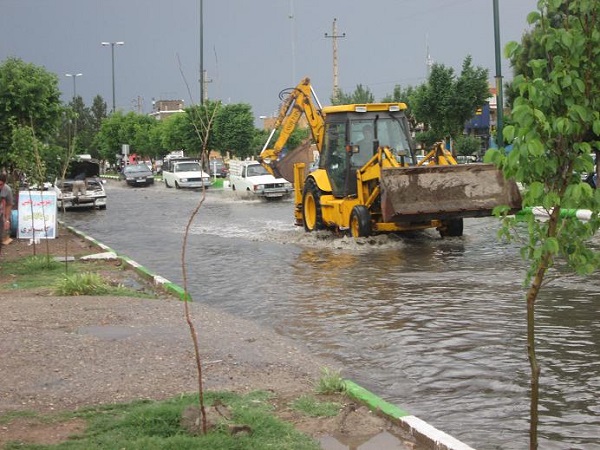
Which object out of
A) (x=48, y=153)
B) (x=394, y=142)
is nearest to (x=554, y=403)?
(x=394, y=142)

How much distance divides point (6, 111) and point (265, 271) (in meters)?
11.3

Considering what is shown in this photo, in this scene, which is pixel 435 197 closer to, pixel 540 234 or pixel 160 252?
pixel 160 252

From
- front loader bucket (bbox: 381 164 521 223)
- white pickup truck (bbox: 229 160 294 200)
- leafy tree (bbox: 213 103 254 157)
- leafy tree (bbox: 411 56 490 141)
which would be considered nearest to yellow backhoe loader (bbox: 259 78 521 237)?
front loader bucket (bbox: 381 164 521 223)

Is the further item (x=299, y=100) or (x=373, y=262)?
(x=299, y=100)

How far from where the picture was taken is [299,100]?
2338 cm

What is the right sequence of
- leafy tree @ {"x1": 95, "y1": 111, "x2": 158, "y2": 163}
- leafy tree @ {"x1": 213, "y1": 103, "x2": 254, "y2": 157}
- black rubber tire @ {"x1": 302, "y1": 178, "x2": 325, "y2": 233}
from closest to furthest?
black rubber tire @ {"x1": 302, "y1": 178, "x2": 325, "y2": 233}, leafy tree @ {"x1": 213, "y1": 103, "x2": 254, "y2": 157}, leafy tree @ {"x1": 95, "y1": 111, "x2": 158, "y2": 163}

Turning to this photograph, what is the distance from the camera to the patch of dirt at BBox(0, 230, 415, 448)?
A: 6.79m

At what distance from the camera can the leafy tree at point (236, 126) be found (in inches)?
2662

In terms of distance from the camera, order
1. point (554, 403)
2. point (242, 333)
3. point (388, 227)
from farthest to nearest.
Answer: point (388, 227) → point (242, 333) → point (554, 403)

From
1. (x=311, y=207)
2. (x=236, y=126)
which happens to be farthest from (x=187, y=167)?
(x=311, y=207)

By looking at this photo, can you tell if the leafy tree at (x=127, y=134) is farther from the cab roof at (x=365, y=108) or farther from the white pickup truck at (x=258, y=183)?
the cab roof at (x=365, y=108)

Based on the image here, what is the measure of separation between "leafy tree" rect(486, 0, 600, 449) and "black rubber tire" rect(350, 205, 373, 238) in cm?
1439

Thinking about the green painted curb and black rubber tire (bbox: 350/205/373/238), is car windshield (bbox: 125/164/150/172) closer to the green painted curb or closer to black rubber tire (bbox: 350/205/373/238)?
black rubber tire (bbox: 350/205/373/238)

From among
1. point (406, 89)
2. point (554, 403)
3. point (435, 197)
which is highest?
point (406, 89)
